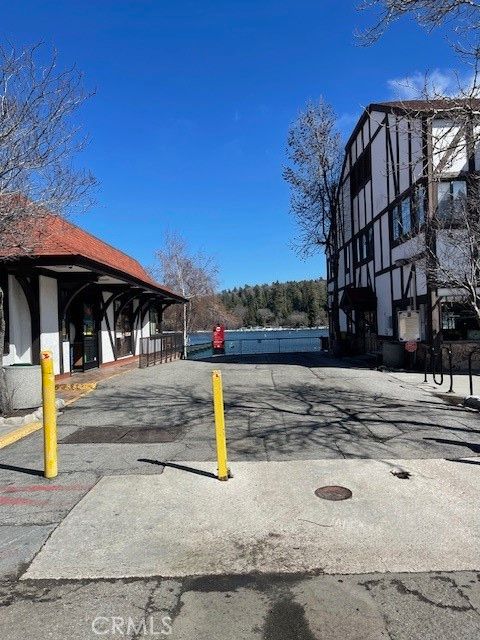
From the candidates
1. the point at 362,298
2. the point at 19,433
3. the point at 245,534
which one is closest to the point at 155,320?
the point at 362,298

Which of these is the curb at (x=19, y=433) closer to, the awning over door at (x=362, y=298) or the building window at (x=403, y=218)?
the building window at (x=403, y=218)

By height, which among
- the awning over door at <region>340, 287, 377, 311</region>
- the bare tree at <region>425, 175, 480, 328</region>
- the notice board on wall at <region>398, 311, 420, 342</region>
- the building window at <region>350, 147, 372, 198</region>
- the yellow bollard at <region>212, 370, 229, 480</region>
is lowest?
the yellow bollard at <region>212, 370, 229, 480</region>

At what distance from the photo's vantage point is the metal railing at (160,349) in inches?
813

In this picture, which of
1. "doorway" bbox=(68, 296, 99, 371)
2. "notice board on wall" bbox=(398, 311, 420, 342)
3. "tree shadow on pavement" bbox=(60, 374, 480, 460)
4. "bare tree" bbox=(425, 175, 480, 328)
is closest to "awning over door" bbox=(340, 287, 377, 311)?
"notice board on wall" bbox=(398, 311, 420, 342)

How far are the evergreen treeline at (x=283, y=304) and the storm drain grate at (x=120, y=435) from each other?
81434mm

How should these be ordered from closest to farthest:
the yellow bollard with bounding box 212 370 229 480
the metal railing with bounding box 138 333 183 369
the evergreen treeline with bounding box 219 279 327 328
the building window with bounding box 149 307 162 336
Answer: the yellow bollard with bounding box 212 370 229 480 → the metal railing with bounding box 138 333 183 369 → the building window with bounding box 149 307 162 336 → the evergreen treeline with bounding box 219 279 327 328

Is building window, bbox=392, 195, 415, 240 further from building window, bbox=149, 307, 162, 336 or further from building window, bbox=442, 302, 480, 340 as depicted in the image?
building window, bbox=149, 307, 162, 336

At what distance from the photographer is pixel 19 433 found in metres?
7.86

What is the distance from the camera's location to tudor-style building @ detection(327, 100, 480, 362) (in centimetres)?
1661

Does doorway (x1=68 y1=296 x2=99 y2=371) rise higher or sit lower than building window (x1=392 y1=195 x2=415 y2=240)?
lower

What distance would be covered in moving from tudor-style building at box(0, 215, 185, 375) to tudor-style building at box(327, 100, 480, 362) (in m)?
7.75

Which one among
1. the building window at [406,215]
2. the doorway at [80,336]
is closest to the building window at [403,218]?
the building window at [406,215]

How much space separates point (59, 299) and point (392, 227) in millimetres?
14177

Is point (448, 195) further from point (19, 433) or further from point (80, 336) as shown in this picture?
point (19, 433)
